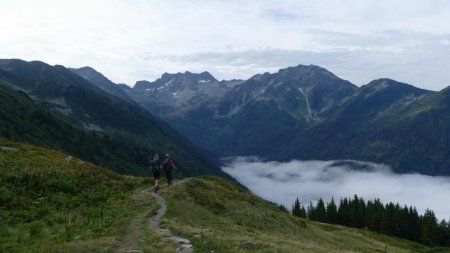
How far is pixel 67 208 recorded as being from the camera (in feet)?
96.2

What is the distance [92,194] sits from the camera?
3400cm

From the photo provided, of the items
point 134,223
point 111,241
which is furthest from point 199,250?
point 134,223

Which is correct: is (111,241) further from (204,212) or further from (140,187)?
(140,187)

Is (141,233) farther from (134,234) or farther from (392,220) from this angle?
(392,220)

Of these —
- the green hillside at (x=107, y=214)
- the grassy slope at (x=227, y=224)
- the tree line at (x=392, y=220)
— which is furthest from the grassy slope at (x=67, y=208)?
the tree line at (x=392, y=220)

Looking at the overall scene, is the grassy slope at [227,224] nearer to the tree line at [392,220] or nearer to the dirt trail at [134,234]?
the dirt trail at [134,234]

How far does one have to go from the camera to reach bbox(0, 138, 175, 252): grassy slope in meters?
20.5

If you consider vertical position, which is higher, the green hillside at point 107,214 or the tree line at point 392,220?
the green hillside at point 107,214

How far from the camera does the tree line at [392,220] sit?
5153 inches

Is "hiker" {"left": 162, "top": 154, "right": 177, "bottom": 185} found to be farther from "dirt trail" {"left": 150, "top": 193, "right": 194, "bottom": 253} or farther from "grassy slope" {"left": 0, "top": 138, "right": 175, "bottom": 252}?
"dirt trail" {"left": 150, "top": 193, "right": 194, "bottom": 253}

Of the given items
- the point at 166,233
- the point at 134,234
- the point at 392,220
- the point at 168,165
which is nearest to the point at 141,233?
the point at 134,234

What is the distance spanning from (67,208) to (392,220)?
137m

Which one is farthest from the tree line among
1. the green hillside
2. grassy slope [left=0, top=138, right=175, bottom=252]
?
grassy slope [left=0, top=138, right=175, bottom=252]

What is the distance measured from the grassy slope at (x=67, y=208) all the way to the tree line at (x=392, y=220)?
11962 centimetres
